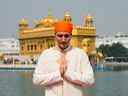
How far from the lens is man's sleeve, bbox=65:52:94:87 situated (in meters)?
2.34

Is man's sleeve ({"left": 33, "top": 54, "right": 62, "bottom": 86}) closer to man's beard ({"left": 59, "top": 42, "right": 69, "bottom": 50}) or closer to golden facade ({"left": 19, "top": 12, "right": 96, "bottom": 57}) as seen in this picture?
man's beard ({"left": 59, "top": 42, "right": 69, "bottom": 50})

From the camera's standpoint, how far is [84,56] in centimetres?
242

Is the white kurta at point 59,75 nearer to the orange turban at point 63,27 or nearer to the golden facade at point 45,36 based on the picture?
the orange turban at point 63,27

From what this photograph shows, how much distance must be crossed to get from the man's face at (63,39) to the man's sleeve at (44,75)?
94mm

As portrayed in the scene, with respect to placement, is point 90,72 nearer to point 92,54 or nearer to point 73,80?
point 73,80

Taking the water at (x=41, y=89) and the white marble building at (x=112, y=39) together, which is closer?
the water at (x=41, y=89)

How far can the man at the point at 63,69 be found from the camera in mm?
2344

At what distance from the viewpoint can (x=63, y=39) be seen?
7.79 feet

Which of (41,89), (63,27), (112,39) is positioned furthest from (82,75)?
(112,39)

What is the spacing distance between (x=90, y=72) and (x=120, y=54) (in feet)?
294

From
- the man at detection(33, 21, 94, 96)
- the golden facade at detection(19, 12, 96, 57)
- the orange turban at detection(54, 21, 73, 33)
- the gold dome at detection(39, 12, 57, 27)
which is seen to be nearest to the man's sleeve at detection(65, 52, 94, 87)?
the man at detection(33, 21, 94, 96)

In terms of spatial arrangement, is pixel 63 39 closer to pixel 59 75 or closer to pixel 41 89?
pixel 59 75

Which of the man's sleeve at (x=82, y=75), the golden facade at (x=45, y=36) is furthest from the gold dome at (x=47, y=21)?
the man's sleeve at (x=82, y=75)

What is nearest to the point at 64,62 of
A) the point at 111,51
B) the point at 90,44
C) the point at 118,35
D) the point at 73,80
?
the point at 73,80
